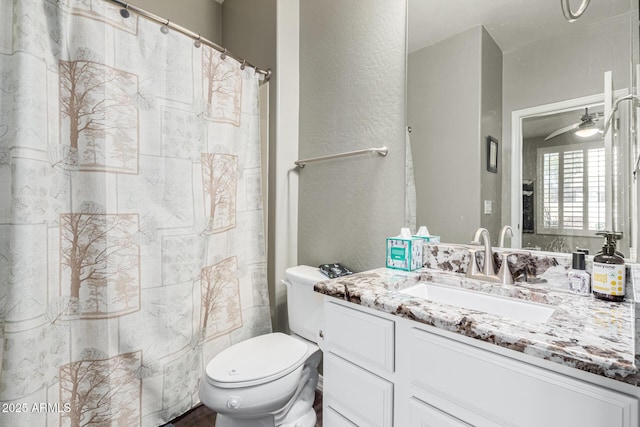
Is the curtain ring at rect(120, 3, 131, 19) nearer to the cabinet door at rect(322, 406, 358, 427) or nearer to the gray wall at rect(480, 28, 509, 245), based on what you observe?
the gray wall at rect(480, 28, 509, 245)

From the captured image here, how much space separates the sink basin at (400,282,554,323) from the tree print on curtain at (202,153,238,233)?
1.00 metres

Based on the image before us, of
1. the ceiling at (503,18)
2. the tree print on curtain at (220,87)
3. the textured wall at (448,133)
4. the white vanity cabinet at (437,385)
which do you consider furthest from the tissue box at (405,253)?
the tree print on curtain at (220,87)

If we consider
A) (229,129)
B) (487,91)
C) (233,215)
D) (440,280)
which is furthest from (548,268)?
(229,129)

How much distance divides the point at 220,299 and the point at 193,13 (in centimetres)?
197

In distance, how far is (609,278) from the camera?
2.61ft

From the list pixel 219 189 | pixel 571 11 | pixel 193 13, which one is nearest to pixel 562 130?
pixel 571 11

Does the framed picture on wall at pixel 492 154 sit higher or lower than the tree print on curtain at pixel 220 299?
higher

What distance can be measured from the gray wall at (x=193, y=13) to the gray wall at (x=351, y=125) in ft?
2.61

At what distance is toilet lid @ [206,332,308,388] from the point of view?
3.67 feet

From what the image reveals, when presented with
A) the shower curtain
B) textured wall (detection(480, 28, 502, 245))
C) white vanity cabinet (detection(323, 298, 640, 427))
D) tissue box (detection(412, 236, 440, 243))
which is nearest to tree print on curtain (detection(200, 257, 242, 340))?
the shower curtain

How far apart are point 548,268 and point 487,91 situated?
0.68 metres

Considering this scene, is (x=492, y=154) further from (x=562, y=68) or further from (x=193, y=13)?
(x=193, y=13)

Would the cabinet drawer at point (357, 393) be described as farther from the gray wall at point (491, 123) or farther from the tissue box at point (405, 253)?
the gray wall at point (491, 123)

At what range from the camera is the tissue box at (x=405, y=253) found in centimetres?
118
